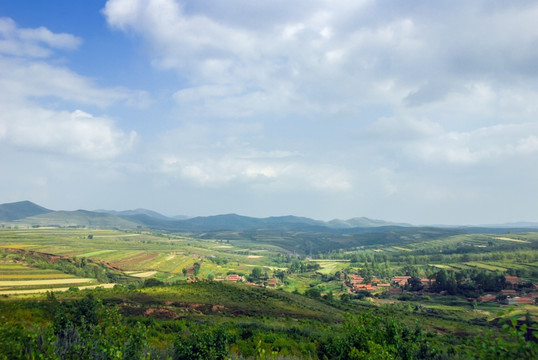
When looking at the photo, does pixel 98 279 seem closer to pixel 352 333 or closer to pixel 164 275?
pixel 164 275

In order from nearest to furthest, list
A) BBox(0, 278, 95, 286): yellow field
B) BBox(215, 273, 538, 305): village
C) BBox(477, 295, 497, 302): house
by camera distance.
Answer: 1. BBox(0, 278, 95, 286): yellow field
2. BBox(215, 273, 538, 305): village
3. BBox(477, 295, 497, 302): house

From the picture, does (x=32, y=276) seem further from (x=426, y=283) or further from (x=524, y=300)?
(x=524, y=300)

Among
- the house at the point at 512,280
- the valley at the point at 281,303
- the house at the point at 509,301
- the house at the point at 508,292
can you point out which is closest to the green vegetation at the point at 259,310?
the valley at the point at 281,303

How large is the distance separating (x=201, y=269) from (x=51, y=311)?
12364cm

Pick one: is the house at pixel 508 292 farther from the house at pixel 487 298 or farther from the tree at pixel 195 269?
the tree at pixel 195 269

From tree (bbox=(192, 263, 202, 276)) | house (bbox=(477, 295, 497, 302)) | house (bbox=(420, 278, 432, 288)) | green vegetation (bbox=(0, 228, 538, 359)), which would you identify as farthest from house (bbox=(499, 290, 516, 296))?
tree (bbox=(192, 263, 202, 276))

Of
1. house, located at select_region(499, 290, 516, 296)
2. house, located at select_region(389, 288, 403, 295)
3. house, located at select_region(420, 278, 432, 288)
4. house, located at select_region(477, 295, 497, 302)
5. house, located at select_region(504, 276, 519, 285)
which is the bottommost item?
house, located at select_region(389, 288, 403, 295)

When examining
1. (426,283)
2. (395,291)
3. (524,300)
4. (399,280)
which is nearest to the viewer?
(524,300)

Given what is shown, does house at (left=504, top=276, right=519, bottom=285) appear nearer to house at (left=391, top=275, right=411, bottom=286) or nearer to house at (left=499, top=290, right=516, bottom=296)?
house at (left=499, top=290, right=516, bottom=296)

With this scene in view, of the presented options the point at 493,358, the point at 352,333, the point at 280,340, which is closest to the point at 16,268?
the point at 280,340

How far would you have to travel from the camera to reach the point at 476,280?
116 metres

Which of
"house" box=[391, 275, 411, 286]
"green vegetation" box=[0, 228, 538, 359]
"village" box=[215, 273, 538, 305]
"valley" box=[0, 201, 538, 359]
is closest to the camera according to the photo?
"green vegetation" box=[0, 228, 538, 359]

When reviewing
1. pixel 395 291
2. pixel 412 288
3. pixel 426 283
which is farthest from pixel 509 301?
pixel 395 291

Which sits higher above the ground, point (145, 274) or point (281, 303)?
point (281, 303)
